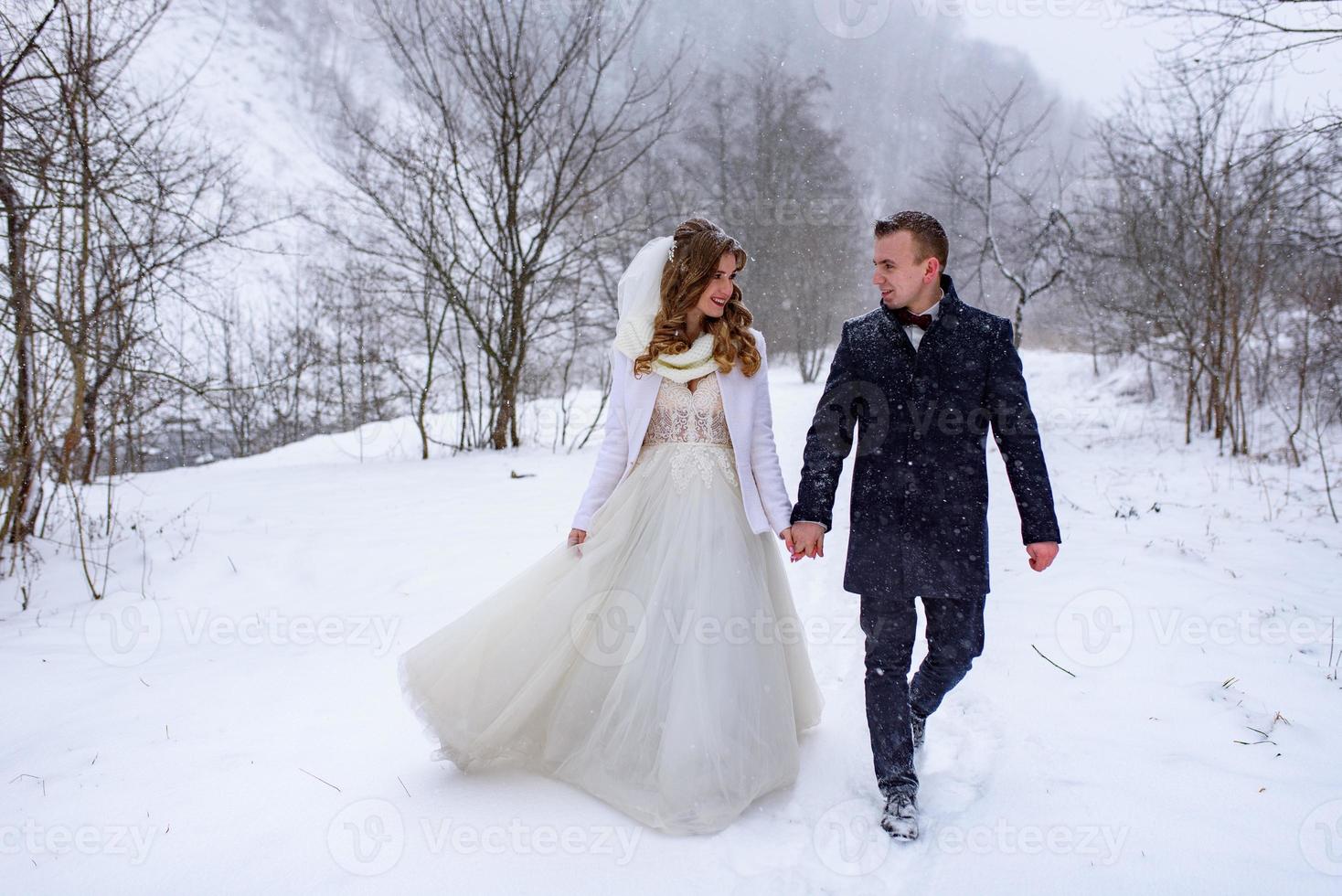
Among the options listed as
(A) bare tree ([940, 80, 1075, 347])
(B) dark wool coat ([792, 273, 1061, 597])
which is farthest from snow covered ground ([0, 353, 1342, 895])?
(A) bare tree ([940, 80, 1075, 347])

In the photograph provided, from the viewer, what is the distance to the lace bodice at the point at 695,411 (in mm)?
2799

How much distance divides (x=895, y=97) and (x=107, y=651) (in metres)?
18.7

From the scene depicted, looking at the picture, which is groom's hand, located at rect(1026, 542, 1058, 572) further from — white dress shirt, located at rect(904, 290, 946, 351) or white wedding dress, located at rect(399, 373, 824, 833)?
white wedding dress, located at rect(399, 373, 824, 833)

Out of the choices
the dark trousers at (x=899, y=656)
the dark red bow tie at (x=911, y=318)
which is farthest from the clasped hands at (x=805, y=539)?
the dark red bow tie at (x=911, y=318)

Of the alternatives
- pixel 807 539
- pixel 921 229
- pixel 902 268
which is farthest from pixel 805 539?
pixel 921 229

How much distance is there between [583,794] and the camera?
246 centimetres

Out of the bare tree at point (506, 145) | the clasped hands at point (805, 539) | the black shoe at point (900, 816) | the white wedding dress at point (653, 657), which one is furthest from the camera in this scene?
the bare tree at point (506, 145)

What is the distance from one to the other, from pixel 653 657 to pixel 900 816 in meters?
0.98

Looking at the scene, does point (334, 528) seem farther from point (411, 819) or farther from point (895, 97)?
point (895, 97)

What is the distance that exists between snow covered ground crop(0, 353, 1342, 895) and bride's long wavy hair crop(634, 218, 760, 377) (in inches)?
65.3

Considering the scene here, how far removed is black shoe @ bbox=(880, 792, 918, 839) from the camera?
7.30 feet

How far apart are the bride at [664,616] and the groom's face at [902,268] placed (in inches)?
23.5

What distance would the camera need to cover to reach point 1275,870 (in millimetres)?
1964

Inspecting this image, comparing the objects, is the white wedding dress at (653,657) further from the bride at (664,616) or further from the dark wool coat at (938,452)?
the dark wool coat at (938,452)
